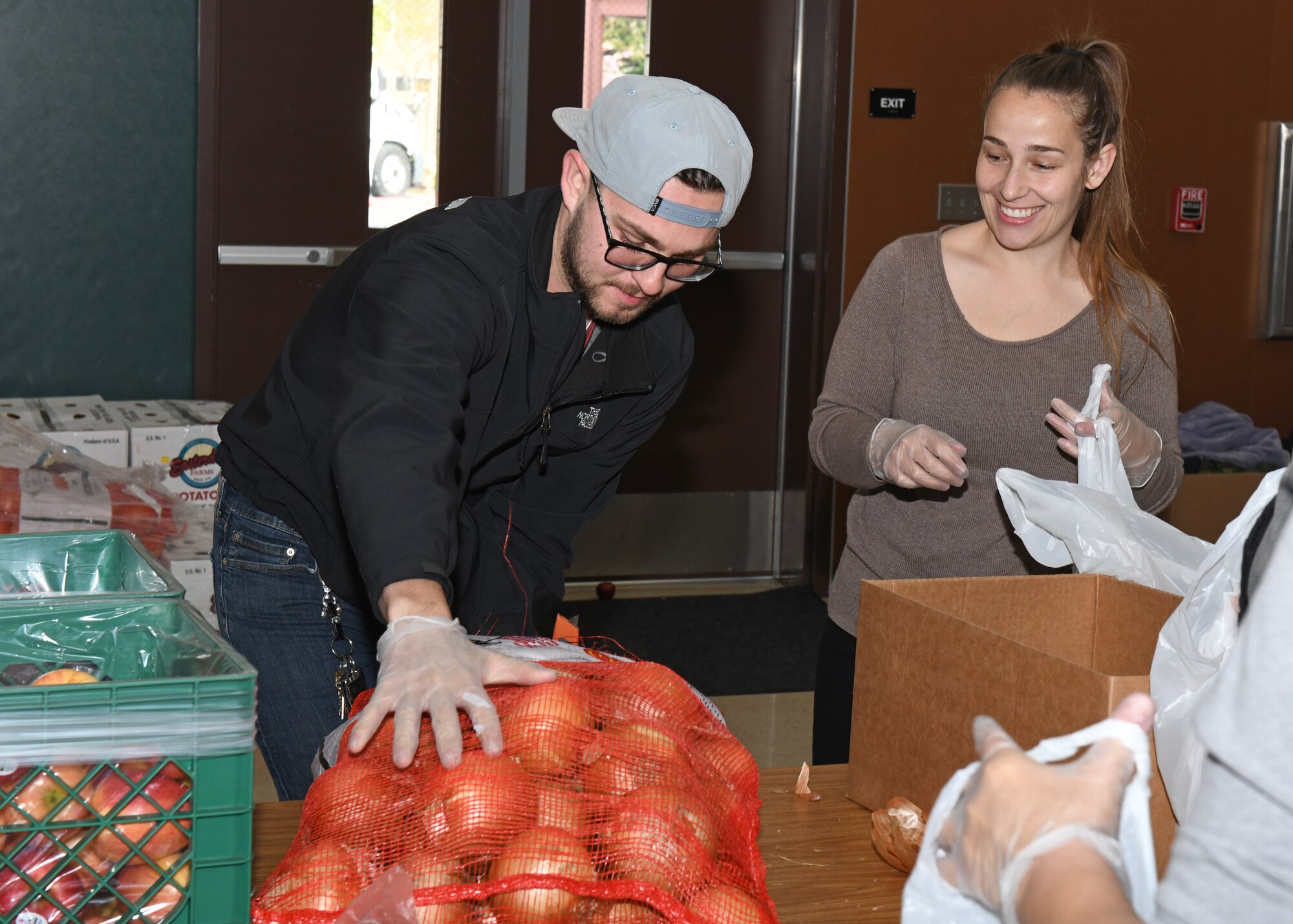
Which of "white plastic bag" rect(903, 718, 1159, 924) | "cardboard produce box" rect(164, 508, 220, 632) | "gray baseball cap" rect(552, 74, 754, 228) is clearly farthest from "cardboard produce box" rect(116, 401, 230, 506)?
"white plastic bag" rect(903, 718, 1159, 924)

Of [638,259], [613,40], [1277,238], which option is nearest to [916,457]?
[638,259]

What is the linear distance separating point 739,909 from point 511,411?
0.81 meters

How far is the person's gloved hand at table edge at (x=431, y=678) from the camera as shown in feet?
3.38

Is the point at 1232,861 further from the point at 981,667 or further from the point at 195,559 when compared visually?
the point at 195,559

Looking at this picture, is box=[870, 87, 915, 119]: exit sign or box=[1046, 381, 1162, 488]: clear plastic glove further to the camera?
box=[870, 87, 915, 119]: exit sign

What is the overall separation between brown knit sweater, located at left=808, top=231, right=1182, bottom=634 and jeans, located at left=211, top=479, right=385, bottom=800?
2.38 feet

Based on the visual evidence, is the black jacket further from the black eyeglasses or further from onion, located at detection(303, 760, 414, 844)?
onion, located at detection(303, 760, 414, 844)

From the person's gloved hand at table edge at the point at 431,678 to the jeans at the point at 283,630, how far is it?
19.2 inches

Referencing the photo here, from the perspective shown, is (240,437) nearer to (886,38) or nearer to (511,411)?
(511,411)

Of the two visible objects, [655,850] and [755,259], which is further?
[755,259]

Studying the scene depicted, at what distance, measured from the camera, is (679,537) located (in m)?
4.66

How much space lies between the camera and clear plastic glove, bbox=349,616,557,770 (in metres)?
1.03

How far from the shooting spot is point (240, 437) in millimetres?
1683

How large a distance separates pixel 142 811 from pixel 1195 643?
865 millimetres
